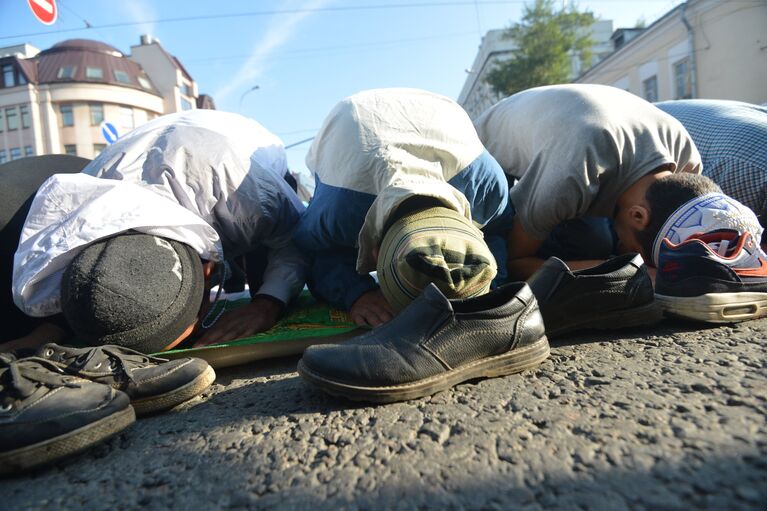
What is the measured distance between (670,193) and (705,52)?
49.8 ft

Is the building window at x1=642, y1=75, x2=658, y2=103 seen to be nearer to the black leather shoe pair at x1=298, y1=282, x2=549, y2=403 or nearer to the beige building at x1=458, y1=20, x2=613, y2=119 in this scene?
the beige building at x1=458, y1=20, x2=613, y2=119

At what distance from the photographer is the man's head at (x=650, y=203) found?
4.96 feet

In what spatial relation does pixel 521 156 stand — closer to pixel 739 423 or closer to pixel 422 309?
pixel 422 309

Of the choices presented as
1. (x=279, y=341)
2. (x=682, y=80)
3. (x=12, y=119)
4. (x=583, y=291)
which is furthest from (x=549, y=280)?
(x=12, y=119)

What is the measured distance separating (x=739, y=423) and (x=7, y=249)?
199cm

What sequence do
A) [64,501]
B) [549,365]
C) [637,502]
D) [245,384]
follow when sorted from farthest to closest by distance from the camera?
[245,384] → [549,365] → [64,501] → [637,502]

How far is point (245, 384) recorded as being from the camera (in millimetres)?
1246

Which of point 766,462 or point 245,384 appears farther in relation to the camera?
point 245,384

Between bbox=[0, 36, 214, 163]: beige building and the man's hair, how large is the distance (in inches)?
1065

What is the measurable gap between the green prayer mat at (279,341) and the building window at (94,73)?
1161 inches

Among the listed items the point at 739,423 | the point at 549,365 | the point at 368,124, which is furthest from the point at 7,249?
the point at 739,423

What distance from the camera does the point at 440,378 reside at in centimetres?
98

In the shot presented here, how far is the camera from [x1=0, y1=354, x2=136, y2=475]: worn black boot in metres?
0.82

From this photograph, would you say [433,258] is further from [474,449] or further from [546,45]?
[546,45]
